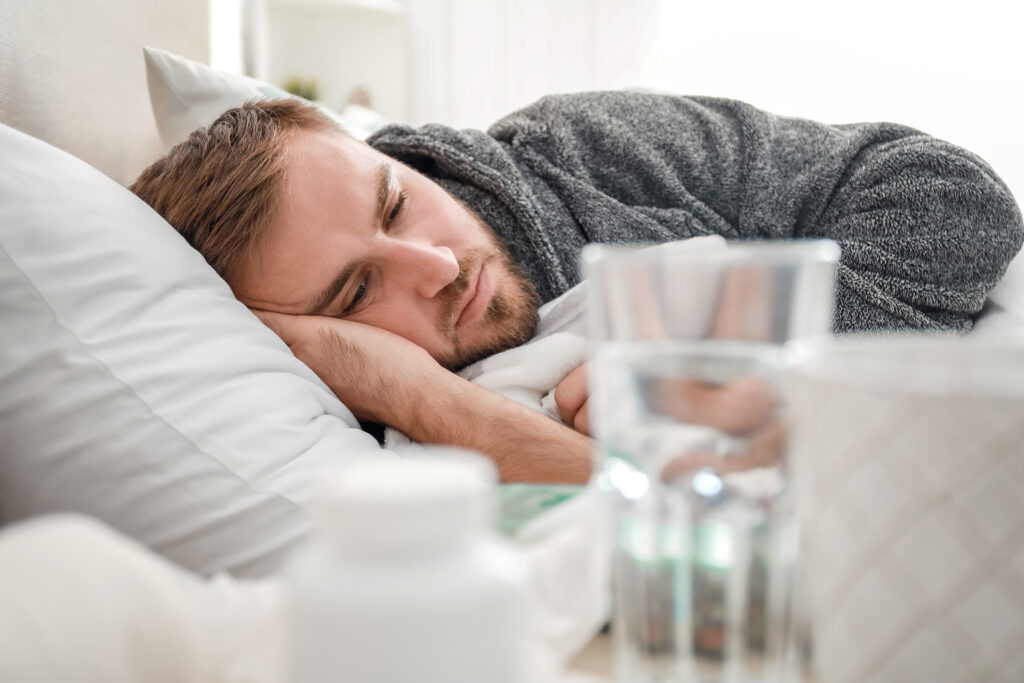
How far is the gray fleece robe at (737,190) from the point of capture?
41.9 inches

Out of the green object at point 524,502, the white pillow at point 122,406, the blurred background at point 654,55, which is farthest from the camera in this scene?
the blurred background at point 654,55

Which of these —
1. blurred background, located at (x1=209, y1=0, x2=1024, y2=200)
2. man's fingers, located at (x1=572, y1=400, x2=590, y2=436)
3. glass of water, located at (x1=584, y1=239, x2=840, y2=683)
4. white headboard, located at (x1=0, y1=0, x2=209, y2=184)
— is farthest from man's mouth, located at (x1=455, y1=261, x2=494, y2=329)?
blurred background, located at (x1=209, y1=0, x2=1024, y2=200)

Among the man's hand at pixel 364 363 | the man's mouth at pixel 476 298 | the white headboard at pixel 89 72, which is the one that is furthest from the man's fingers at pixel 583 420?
the white headboard at pixel 89 72

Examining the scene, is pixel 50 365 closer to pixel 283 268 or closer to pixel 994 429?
pixel 283 268

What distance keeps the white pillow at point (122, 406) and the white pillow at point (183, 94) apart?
57cm

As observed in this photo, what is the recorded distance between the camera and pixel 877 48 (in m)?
2.13

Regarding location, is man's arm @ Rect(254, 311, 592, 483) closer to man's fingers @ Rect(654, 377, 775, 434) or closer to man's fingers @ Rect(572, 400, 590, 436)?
man's fingers @ Rect(572, 400, 590, 436)

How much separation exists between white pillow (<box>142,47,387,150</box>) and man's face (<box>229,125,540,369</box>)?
0.21 m

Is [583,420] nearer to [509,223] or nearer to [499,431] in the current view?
[499,431]

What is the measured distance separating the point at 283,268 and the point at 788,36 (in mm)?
1763

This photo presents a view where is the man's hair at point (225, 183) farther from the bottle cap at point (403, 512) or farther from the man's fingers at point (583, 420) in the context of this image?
the bottle cap at point (403, 512)

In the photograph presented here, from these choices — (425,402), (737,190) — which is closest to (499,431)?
(425,402)

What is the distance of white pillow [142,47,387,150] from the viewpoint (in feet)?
3.90

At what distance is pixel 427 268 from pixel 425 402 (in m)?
0.24
